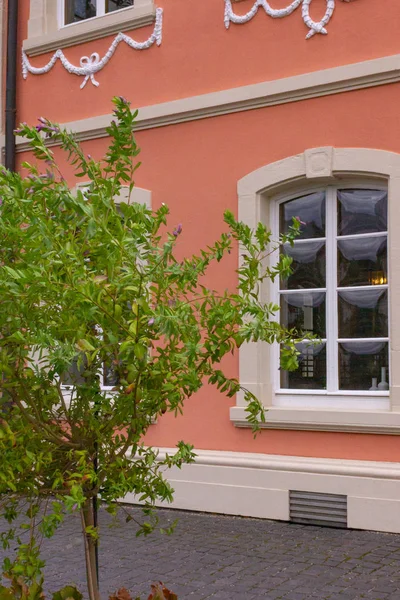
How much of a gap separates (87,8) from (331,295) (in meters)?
4.56

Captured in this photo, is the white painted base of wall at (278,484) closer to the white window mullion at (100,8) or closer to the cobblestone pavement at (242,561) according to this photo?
the cobblestone pavement at (242,561)

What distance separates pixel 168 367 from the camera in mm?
3807

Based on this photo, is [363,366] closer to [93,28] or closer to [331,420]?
[331,420]

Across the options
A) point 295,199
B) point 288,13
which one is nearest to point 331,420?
point 295,199

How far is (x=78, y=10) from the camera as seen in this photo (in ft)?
33.9

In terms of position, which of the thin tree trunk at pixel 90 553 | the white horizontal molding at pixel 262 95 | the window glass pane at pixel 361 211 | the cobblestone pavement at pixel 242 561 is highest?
the white horizontal molding at pixel 262 95

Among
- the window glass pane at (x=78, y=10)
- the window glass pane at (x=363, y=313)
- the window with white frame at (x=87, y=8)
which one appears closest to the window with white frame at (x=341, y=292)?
the window glass pane at (x=363, y=313)

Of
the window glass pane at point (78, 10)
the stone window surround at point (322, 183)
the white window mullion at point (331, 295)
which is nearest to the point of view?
the stone window surround at point (322, 183)

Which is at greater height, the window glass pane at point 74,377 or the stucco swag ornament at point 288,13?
the stucco swag ornament at point 288,13

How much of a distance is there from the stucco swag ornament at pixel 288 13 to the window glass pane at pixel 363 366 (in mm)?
2777

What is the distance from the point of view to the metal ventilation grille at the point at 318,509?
7.60m

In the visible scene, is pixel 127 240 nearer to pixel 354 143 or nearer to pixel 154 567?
pixel 154 567

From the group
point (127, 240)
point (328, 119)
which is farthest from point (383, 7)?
point (127, 240)

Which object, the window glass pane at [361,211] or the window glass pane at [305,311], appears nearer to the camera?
the window glass pane at [361,211]
